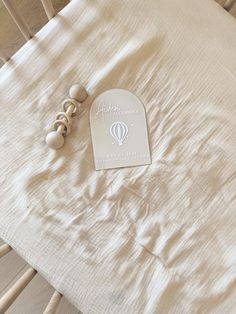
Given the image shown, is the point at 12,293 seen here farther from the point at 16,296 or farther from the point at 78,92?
the point at 78,92

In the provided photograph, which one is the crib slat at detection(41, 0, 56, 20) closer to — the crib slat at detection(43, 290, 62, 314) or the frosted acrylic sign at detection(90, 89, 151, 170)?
the frosted acrylic sign at detection(90, 89, 151, 170)

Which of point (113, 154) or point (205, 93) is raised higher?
point (205, 93)

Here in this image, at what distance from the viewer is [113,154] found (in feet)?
2.23

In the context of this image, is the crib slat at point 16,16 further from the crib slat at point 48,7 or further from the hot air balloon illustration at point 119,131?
the hot air balloon illustration at point 119,131

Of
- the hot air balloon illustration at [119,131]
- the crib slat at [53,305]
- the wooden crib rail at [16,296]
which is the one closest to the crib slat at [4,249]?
the wooden crib rail at [16,296]

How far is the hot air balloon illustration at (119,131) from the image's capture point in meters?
0.68

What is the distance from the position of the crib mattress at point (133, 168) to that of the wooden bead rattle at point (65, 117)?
15 mm

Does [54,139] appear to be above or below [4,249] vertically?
above

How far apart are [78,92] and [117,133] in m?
0.10

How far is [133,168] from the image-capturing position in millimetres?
685

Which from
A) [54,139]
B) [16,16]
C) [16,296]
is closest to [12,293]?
[16,296]

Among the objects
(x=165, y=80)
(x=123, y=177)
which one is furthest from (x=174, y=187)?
(x=165, y=80)

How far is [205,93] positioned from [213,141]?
0.09m

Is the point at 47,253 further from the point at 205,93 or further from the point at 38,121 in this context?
the point at 205,93
